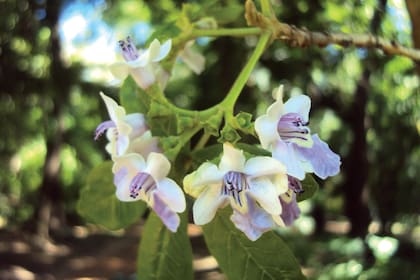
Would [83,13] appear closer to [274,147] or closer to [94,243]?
[94,243]

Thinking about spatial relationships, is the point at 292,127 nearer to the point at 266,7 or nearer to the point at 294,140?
the point at 294,140

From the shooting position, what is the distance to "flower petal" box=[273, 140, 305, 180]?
0.45 m

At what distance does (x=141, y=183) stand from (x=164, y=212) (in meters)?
0.03

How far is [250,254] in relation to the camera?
1.88 feet

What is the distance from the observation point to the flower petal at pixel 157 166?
488 mm

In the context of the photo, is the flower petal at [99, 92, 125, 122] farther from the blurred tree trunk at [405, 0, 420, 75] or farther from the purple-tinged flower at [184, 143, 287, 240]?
the blurred tree trunk at [405, 0, 420, 75]

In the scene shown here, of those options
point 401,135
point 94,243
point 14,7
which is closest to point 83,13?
point 14,7

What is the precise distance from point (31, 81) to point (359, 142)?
7.46ft

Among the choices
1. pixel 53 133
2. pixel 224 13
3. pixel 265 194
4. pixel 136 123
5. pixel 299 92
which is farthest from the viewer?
pixel 53 133

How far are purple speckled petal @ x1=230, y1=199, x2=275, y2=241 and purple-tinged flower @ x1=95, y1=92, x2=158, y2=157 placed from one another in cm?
11

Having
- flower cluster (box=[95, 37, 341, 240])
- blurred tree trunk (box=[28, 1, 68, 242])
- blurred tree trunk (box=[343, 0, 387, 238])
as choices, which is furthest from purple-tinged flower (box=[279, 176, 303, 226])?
blurred tree trunk (box=[28, 1, 68, 242])

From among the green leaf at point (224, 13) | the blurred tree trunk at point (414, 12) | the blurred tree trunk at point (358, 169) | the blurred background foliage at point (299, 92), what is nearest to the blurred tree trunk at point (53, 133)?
the blurred background foliage at point (299, 92)

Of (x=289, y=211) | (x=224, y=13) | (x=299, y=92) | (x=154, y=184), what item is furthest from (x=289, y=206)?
(x=299, y=92)

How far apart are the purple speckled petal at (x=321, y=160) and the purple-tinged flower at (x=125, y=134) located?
14 cm
